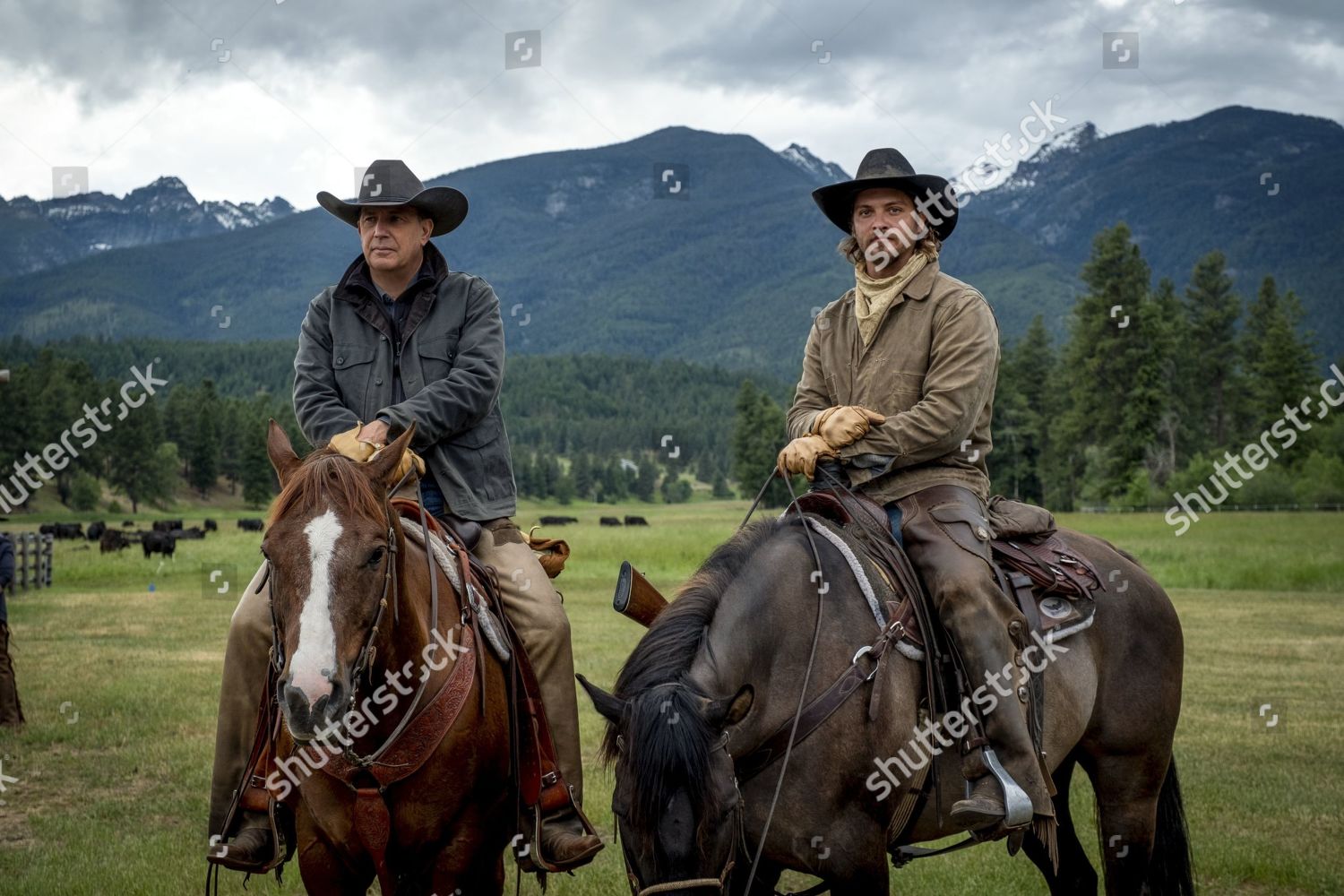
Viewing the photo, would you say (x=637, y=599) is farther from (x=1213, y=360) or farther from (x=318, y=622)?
(x=1213, y=360)

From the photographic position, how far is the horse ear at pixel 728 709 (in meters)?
3.48

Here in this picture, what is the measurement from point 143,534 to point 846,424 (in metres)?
45.5

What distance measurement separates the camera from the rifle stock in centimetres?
453

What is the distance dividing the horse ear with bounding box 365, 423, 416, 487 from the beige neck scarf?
2.24 m

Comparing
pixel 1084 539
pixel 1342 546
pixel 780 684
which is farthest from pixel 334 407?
pixel 1342 546

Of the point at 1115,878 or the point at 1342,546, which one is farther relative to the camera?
the point at 1342,546

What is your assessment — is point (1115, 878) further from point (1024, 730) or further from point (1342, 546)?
point (1342, 546)

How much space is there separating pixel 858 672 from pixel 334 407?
2.58 m

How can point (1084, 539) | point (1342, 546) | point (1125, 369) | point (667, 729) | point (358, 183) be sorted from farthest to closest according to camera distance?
point (1125, 369) < point (1342, 546) < point (1084, 539) < point (358, 183) < point (667, 729)

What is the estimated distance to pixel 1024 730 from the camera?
14.5ft

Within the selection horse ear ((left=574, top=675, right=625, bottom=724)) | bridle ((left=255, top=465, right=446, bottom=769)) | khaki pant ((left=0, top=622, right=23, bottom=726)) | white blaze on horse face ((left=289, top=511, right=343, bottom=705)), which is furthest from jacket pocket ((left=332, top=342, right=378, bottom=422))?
khaki pant ((left=0, top=622, right=23, bottom=726))

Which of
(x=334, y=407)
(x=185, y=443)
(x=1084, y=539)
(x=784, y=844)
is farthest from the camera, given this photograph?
(x=185, y=443)

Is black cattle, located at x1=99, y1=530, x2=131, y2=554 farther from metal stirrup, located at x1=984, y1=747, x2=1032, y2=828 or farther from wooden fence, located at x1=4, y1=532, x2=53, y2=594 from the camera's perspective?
metal stirrup, located at x1=984, y1=747, x2=1032, y2=828

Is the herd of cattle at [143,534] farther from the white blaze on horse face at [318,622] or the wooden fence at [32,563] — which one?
the white blaze on horse face at [318,622]
